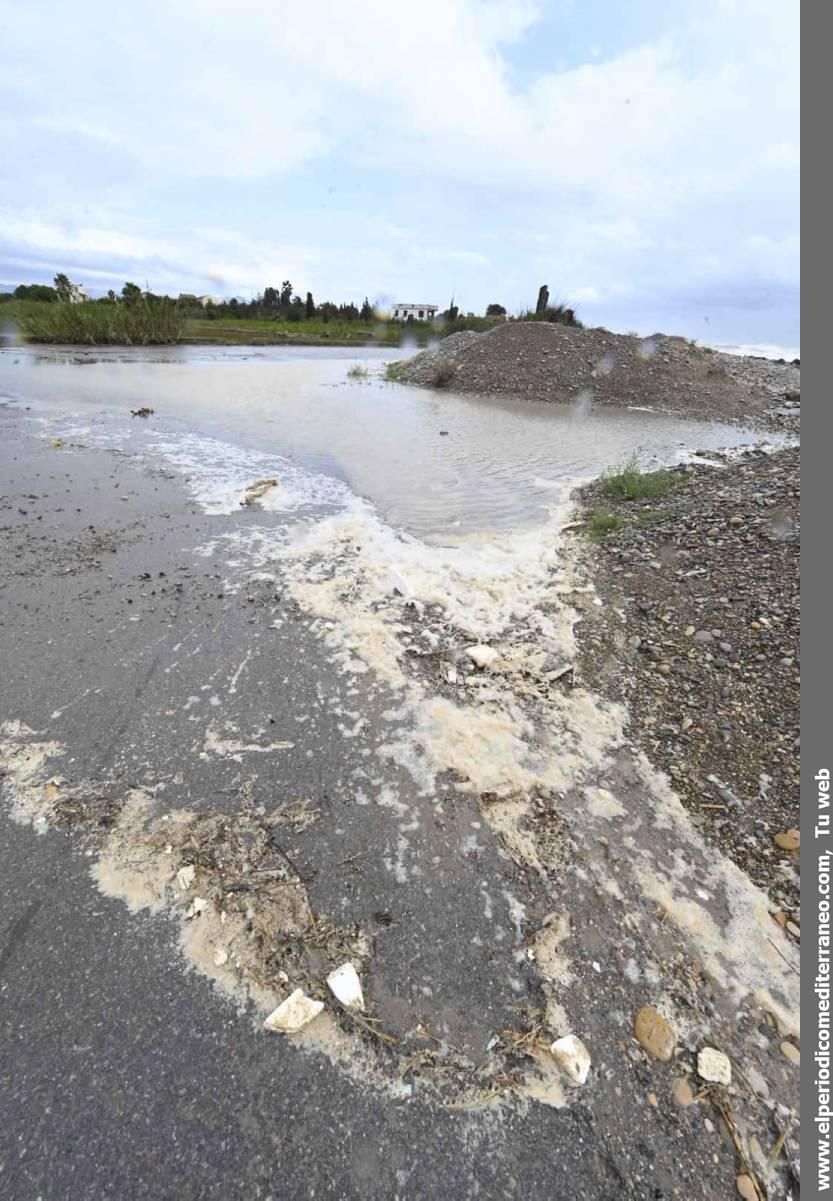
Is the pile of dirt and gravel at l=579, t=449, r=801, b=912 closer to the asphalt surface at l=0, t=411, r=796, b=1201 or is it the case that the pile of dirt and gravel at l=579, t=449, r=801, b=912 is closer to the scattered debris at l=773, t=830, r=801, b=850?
the scattered debris at l=773, t=830, r=801, b=850

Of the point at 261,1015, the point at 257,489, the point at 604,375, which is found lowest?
Answer: the point at 261,1015

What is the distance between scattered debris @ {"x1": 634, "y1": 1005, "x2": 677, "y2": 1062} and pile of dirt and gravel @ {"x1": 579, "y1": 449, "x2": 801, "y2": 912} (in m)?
0.77

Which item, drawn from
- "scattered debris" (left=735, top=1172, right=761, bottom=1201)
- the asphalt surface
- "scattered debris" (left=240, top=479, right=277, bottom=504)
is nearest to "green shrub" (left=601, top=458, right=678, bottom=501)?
"scattered debris" (left=240, top=479, right=277, bottom=504)

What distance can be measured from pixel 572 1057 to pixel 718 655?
275 cm

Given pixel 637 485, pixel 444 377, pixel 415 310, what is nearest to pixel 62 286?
pixel 444 377

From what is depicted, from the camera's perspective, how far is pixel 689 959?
1.95m

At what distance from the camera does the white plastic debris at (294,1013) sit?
1688 mm

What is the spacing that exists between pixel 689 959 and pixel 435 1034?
99 cm

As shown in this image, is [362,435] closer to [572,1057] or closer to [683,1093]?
[572,1057]

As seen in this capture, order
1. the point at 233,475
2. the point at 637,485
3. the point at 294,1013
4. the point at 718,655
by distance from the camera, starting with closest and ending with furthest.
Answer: the point at 294,1013 → the point at 718,655 → the point at 637,485 → the point at 233,475

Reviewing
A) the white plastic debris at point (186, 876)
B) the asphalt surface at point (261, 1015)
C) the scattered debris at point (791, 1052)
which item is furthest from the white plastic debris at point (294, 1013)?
the scattered debris at point (791, 1052)

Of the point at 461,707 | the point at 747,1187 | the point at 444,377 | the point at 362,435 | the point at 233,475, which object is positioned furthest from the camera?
the point at 444,377

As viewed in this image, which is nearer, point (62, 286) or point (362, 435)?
point (362, 435)

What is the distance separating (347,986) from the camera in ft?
5.92
